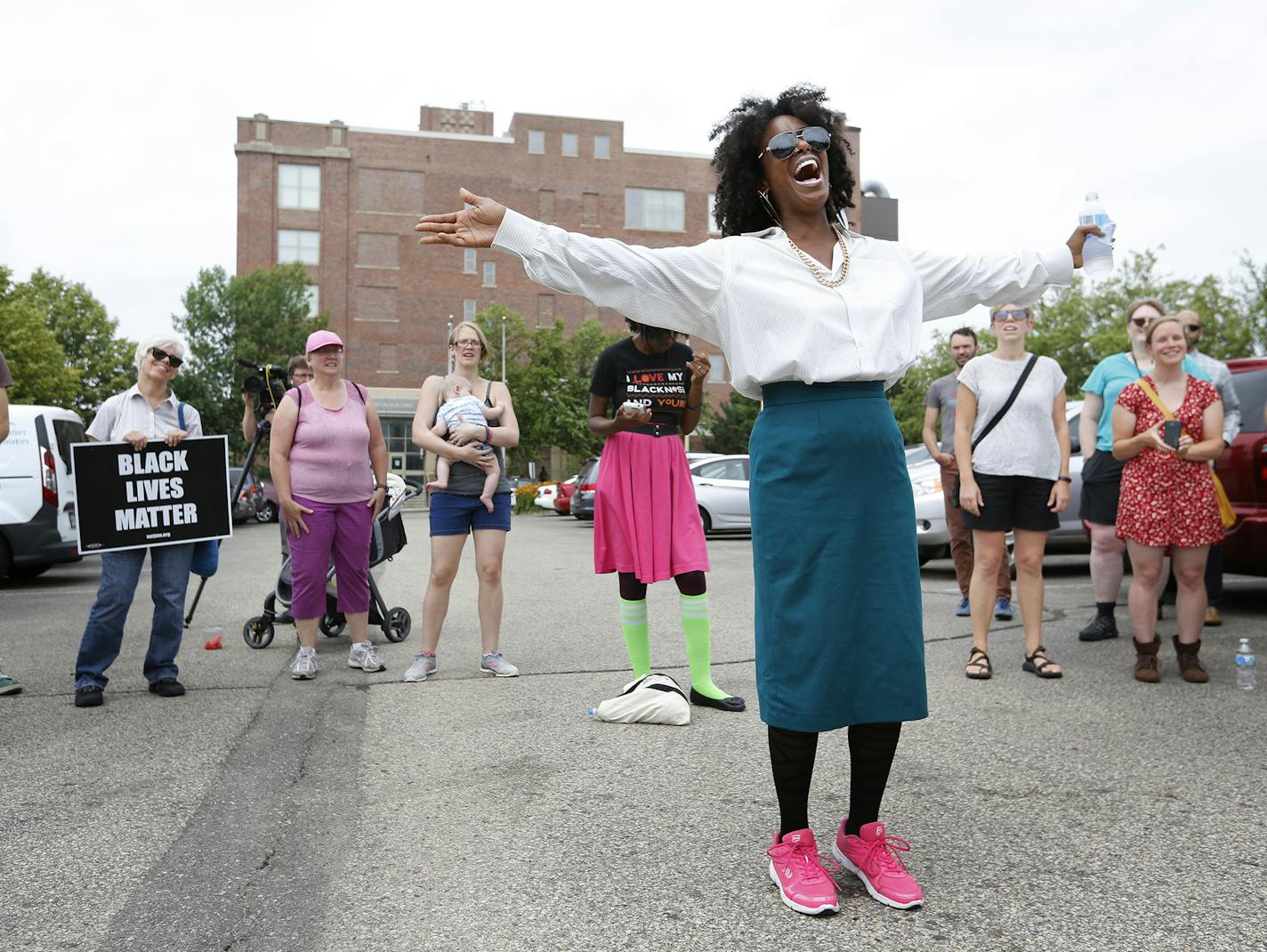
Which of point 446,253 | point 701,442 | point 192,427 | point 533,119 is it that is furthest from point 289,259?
point 192,427

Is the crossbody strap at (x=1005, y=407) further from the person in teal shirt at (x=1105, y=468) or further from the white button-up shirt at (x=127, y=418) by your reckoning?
the white button-up shirt at (x=127, y=418)

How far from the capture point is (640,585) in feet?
17.4

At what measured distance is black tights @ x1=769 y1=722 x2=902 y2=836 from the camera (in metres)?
3.00

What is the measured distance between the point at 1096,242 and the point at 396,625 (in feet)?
18.1

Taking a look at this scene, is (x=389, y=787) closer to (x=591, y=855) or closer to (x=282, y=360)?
(x=591, y=855)

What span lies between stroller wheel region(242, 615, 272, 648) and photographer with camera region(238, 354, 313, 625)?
40 cm

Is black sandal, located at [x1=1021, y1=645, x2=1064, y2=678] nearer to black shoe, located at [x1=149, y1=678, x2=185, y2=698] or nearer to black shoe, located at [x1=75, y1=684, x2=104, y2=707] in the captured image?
black shoe, located at [x1=149, y1=678, x2=185, y2=698]

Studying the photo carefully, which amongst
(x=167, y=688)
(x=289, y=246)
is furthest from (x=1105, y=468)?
(x=289, y=246)

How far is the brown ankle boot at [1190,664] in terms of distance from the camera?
5.59 meters

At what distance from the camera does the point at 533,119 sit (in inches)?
2309

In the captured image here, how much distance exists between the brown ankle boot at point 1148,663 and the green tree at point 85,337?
51334 millimetres

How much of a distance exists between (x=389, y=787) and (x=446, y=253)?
54.0m

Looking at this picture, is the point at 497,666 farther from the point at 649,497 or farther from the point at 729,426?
the point at 729,426

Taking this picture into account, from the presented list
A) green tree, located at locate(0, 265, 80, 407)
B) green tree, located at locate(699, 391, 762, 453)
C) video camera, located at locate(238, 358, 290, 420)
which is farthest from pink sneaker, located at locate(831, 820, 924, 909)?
green tree, located at locate(699, 391, 762, 453)
